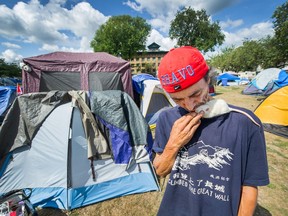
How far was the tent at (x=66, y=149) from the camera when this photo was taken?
2857 millimetres

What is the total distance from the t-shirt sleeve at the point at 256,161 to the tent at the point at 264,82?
40.7 ft

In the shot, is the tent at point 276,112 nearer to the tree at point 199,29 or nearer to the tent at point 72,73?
the tent at point 72,73

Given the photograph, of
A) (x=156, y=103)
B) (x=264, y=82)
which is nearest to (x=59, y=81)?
(x=156, y=103)

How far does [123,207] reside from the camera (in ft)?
9.56

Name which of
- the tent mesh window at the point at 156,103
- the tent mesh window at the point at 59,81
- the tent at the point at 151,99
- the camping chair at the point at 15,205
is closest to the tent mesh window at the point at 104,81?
the tent mesh window at the point at 59,81

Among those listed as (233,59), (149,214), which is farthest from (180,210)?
(233,59)

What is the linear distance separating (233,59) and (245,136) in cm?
5065

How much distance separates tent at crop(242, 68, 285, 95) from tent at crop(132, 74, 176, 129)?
8489mm

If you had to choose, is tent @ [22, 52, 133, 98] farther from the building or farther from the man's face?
the building

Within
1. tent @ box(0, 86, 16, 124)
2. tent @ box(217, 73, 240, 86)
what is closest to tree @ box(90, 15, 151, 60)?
tent @ box(217, 73, 240, 86)

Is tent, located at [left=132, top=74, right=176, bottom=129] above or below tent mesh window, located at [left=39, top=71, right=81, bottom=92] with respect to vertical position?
below

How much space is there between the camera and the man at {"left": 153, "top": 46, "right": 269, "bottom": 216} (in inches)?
33.8

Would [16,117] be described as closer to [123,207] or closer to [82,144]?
[82,144]

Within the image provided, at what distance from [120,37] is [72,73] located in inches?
1011
